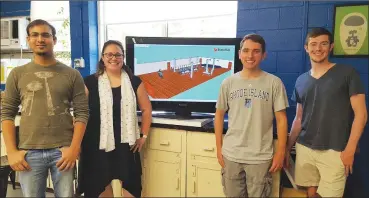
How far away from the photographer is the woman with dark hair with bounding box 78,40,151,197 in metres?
1.92

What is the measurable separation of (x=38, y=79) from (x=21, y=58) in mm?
2200

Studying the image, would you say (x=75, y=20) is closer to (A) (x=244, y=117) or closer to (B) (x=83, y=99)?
(B) (x=83, y=99)

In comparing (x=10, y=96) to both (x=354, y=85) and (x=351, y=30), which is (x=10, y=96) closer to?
(x=354, y=85)

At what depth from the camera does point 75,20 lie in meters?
2.96

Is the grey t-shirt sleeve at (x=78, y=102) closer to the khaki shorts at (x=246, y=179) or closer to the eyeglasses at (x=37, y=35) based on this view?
the eyeglasses at (x=37, y=35)

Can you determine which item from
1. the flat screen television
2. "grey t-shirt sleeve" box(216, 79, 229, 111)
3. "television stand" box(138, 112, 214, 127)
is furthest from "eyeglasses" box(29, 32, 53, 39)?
"grey t-shirt sleeve" box(216, 79, 229, 111)

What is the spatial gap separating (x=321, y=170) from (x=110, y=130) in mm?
1344

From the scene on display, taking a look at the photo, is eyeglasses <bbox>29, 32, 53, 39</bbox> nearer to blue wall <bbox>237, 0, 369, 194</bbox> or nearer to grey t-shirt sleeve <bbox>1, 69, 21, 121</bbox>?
grey t-shirt sleeve <bbox>1, 69, 21, 121</bbox>

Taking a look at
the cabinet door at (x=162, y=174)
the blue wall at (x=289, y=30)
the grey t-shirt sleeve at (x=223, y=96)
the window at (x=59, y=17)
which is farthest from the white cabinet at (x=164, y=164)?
the window at (x=59, y=17)

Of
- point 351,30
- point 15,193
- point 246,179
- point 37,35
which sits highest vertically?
point 351,30

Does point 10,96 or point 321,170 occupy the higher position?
point 10,96

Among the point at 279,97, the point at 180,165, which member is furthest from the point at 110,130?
the point at 279,97

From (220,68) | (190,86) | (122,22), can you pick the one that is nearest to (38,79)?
(190,86)

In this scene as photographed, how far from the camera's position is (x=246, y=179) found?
1.73 metres
